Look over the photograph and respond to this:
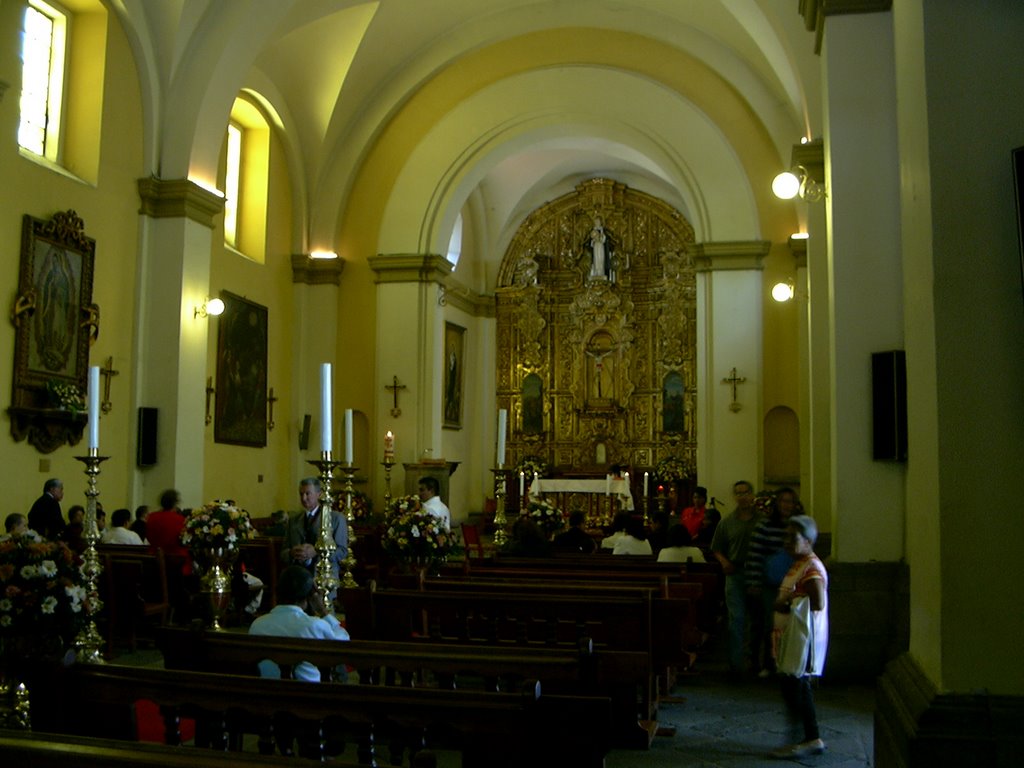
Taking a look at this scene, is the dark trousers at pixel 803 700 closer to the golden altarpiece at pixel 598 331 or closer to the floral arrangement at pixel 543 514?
the floral arrangement at pixel 543 514

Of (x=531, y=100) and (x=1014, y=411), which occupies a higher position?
(x=531, y=100)

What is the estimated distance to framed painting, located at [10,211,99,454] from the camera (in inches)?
432

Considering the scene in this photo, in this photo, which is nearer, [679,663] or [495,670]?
[495,670]

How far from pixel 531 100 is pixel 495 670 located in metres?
15.6

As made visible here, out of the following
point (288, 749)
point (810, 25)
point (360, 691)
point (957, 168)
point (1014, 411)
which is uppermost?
point (810, 25)

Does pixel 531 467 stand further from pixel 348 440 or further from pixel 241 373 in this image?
pixel 348 440

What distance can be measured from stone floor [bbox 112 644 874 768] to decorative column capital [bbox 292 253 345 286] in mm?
10644

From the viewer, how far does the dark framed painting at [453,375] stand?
21.9m

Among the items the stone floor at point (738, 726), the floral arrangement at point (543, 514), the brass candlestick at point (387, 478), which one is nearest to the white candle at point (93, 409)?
the stone floor at point (738, 726)

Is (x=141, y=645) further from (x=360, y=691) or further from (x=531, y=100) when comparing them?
(x=531, y=100)

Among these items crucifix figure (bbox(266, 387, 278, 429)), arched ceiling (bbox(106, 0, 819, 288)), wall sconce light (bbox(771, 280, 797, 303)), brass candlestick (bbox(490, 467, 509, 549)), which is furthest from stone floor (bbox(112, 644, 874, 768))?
arched ceiling (bbox(106, 0, 819, 288))

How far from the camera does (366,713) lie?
10.2 ft

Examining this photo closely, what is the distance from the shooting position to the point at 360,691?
3207mm

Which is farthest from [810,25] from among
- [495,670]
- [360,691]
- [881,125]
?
[360,691]
